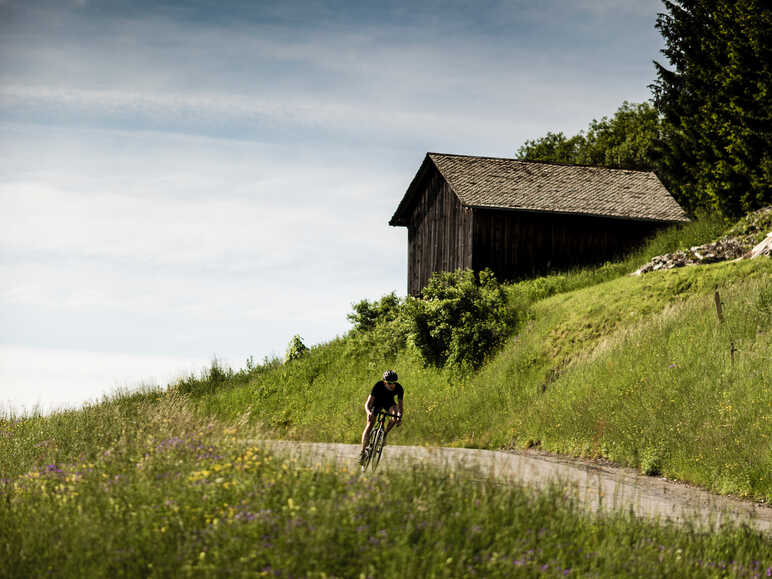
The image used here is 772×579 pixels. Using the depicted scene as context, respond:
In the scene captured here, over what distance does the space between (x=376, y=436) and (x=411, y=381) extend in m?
15.7

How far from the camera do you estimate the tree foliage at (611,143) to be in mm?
61094

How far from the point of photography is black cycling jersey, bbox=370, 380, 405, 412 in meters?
13.4

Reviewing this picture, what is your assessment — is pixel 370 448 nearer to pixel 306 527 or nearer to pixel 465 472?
pixel 465 472

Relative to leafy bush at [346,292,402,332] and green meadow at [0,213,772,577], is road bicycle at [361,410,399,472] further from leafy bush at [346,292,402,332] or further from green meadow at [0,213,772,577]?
leafy bush at [346,292,402,332]

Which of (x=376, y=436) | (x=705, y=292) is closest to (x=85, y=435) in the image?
(x=376, y=436)

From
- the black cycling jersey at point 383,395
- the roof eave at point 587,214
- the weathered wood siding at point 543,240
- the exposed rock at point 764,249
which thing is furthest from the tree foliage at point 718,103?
the black cycling jersey at point 383,395

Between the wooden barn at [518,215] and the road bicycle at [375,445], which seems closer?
the road bicycle at [375,445]

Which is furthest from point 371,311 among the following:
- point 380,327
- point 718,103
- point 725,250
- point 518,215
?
point 718,103

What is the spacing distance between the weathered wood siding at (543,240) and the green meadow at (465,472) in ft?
11.7

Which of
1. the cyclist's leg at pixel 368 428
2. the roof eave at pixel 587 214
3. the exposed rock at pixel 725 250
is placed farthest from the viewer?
the roof eave at pixel 587 214

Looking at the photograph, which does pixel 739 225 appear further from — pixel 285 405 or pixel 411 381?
pixel 285 405

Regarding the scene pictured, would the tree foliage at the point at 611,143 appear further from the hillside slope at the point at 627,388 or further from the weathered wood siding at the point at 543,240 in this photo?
the hillside slope at the point at 627,388

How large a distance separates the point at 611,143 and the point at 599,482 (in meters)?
59.2

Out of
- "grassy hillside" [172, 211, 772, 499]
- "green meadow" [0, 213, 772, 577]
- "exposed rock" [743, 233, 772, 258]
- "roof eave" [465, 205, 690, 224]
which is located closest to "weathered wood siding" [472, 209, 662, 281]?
"roof eave" [465, 205, 690, 224]
